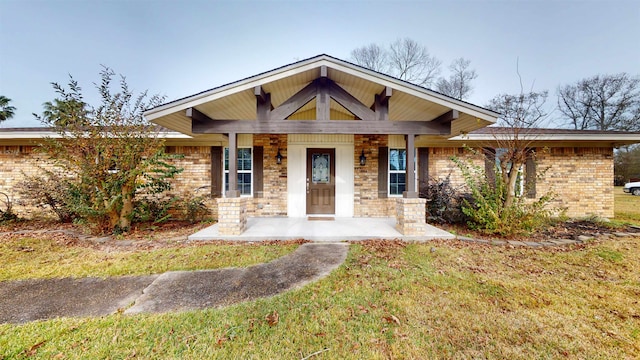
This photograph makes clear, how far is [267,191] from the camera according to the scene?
725 cm

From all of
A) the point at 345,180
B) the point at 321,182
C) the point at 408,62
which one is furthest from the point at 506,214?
the point at 408,62

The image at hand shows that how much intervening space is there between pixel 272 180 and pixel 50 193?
5.73 metres

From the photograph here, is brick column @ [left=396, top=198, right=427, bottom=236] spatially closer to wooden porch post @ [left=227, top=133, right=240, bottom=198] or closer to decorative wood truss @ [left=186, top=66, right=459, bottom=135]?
decorative wood truss @ [left=186, top=66, right=459, bottom=135]

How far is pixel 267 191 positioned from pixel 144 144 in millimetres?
3280

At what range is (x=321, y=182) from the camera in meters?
7.34

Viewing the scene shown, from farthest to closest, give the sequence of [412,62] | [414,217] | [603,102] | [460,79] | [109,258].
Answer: [603,102] < [460,79] < [412,62] < [414,217] < [109,258]

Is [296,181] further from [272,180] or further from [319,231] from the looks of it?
[319,231]

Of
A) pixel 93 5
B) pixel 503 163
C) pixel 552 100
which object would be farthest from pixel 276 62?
pixel 552 100

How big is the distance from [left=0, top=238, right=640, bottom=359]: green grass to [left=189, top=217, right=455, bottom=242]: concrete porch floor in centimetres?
163

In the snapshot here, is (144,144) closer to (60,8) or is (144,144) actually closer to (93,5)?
(93,5)

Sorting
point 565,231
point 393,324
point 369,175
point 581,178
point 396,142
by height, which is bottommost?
point 393,324

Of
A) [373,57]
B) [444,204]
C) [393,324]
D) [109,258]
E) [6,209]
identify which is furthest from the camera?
[373,57]

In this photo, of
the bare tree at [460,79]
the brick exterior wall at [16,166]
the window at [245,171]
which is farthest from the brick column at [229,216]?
the bare tree at [460,79]

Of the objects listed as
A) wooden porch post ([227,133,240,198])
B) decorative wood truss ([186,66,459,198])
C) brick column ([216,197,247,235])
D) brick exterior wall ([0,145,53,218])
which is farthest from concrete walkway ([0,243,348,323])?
brick exterior wall ([0,145,53,218])
